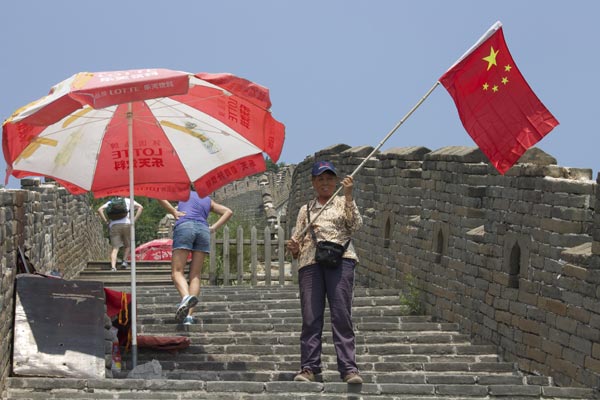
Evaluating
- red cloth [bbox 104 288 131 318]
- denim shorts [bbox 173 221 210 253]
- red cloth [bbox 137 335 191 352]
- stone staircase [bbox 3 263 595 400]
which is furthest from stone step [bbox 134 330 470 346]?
red cloth [bbox 104 288 131 318]

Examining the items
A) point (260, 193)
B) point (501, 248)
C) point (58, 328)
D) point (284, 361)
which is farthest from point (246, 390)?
point (260, 193)

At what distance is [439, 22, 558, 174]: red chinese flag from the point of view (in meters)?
9.16

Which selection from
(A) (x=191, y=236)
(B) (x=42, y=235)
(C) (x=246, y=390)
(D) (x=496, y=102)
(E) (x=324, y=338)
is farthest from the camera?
(B) (x=42, y=235)

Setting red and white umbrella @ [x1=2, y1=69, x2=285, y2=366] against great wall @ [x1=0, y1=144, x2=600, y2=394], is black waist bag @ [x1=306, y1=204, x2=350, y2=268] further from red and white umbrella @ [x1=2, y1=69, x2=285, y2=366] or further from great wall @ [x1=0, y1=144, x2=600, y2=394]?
great wall @ [x1=0, y1=144, x2=600, y2=394]

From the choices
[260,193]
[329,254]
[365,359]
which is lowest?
[365,359]

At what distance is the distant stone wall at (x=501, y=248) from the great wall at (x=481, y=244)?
1cm

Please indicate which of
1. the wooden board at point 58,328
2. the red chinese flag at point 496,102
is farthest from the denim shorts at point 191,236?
the red chinese flag at point 496,102

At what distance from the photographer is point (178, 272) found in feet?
36.1

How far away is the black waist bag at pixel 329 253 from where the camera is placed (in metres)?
8.51

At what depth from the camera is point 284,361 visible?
1016 centimetres

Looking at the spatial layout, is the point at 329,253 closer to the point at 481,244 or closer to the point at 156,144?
the point at 156,144

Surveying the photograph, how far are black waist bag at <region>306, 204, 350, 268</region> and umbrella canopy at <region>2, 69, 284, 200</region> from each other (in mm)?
1410

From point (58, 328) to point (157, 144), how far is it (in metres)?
2.03

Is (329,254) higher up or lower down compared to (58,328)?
higher up
